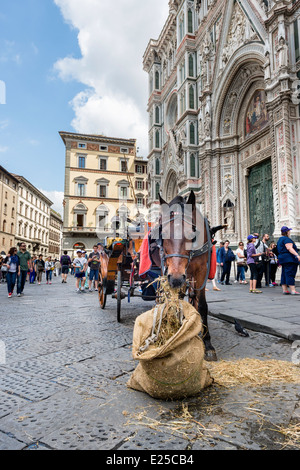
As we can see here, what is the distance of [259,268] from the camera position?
34.2 ft

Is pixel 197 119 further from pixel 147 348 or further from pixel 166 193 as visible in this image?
pixel 147 348

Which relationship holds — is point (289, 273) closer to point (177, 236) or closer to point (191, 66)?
point (177, 236)

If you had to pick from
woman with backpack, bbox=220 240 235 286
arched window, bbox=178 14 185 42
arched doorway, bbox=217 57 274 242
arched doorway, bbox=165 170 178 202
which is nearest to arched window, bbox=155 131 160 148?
arched doorway, bbox=165 170 178 202

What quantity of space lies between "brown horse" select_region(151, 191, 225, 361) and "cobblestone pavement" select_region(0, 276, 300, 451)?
74 centimetres

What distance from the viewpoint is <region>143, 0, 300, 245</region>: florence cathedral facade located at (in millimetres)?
12078

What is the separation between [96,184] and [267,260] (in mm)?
39810

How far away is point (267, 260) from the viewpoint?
417 inches

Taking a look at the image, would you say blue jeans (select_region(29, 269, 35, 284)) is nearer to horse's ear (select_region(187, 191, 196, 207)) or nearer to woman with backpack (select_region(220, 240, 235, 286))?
woman with backpack (select_region(220, 240, 235, 286))

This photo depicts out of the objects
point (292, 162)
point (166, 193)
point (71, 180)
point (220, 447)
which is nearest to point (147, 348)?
point (220, 447)

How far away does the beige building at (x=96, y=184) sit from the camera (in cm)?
4498

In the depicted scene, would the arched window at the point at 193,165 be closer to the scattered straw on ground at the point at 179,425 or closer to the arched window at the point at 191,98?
the arched window at the point at 191,98

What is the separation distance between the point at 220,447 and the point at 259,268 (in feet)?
30.9

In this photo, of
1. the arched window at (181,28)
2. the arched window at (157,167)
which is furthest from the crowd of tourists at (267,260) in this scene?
the arched window at (181,28)

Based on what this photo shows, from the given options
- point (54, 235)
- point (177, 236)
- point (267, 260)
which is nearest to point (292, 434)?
point (177, 236)
